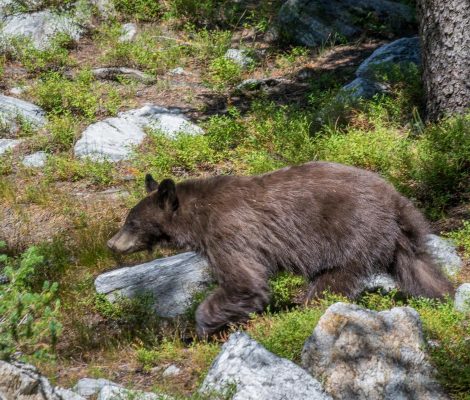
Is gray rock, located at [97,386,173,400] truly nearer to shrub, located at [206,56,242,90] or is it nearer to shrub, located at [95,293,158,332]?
shrub, located at [95,293,158,332]

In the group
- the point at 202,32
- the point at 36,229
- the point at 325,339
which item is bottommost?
the point at 36,229

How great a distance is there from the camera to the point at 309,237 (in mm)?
6562

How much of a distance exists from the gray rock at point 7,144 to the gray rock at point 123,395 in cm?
625

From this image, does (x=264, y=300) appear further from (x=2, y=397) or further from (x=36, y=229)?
(x=36, y=229)

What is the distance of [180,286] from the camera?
7289 millimetres

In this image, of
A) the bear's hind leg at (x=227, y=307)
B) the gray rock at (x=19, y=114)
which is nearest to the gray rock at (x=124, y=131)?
the gray rock at (x=19, y=114)

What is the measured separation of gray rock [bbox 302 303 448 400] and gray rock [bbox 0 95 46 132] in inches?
278

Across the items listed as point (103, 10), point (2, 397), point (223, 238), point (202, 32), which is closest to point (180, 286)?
point (223, 238)

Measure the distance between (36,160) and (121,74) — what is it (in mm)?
2702

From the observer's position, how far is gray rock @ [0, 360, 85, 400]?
13.2 ft

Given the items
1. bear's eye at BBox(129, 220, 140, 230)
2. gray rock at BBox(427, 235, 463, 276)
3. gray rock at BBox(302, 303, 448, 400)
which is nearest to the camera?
gray rock at BBox(302, 303, 448, 400)

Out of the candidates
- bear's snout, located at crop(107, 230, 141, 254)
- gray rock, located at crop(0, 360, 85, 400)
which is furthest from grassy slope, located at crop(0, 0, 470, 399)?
gray rock, located at crop(0, 360, 85, 400)

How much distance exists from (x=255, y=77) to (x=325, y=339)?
764 centimetres

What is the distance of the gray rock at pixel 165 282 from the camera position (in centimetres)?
720
